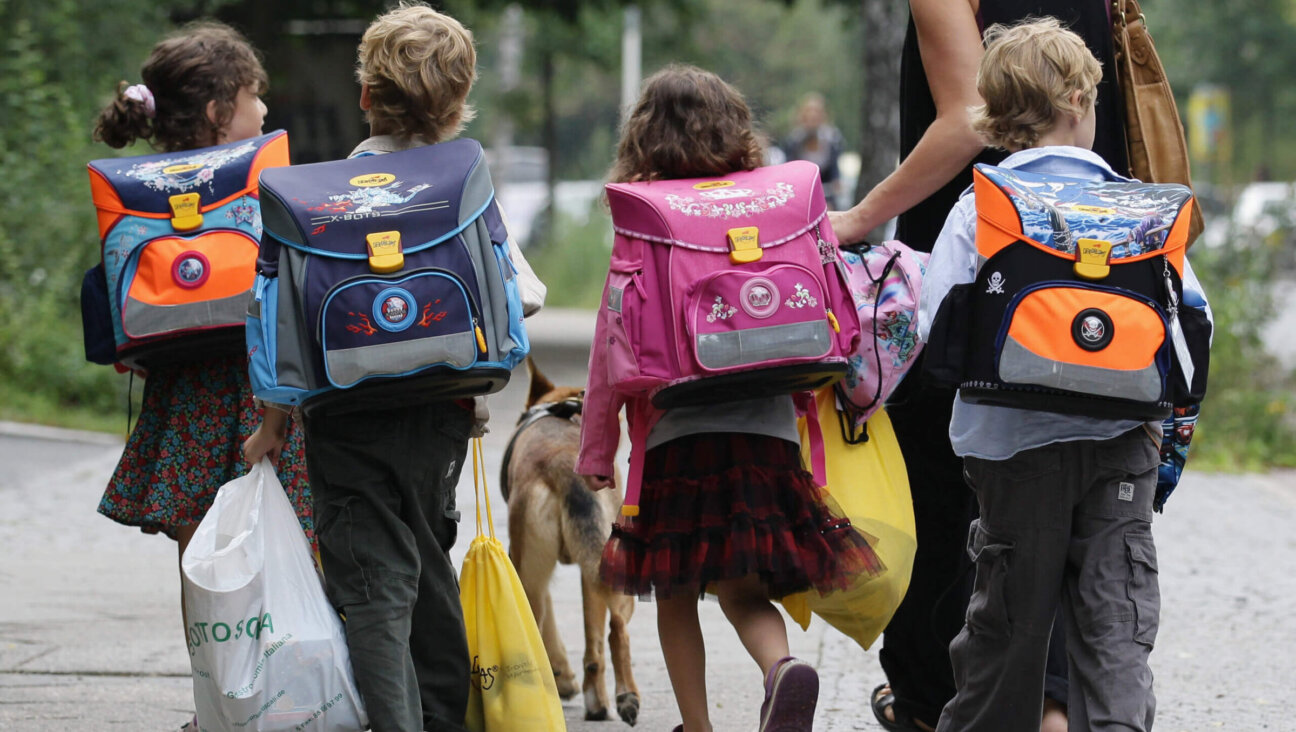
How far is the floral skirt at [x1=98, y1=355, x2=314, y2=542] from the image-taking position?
3896 millimetres

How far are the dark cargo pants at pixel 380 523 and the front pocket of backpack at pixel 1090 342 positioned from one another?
1.35 metres

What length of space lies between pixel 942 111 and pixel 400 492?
65.3 inches

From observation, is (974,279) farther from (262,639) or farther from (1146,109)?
(262,639)

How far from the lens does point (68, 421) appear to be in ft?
31.2

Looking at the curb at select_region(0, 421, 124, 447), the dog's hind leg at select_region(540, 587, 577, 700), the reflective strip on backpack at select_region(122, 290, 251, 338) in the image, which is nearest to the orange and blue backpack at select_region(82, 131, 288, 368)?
the reflective strip on backpack at select_region(122, 290, 251, 338)

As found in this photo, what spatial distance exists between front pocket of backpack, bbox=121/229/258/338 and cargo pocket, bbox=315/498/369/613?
0.62 meters

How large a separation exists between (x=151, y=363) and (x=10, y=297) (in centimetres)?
727

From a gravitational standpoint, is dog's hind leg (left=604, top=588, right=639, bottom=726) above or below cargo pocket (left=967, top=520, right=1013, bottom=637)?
below

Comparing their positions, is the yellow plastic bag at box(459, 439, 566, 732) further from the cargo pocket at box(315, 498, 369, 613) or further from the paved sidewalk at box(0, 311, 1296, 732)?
the paved sidewalk at box(0, 311, 1296, 732)

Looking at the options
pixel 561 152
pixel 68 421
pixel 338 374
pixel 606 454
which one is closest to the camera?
pixel 338 374

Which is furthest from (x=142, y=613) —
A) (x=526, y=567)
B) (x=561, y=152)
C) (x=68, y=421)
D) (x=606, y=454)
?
(x=561, y=152)

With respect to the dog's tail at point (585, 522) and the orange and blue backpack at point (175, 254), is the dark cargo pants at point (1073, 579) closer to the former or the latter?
the dog's tail at point (585, 522)

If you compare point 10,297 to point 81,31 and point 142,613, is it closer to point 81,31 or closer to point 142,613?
point 81,31

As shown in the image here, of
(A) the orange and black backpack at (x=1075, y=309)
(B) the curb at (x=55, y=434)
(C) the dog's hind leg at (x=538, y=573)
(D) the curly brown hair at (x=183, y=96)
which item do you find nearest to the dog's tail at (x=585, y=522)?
(C) the dog's hind leg at (x=538, y=573)
